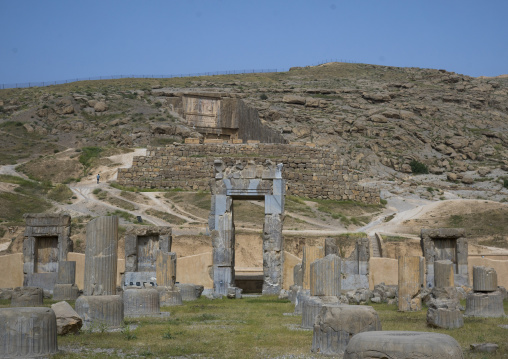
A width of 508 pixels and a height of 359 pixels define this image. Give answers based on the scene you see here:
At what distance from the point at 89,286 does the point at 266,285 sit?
1064 centimetres

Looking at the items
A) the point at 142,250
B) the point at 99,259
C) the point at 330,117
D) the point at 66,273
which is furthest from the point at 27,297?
the point at 330,117

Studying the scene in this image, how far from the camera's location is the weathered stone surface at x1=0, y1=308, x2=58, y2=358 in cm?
880

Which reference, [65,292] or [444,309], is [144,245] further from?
[444,309]

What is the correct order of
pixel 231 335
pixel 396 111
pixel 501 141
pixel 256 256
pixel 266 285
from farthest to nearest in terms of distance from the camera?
pixel 396 111 → pixel 501 141 → pixel 256 256 → pixel 266 285 → pixel 231 335

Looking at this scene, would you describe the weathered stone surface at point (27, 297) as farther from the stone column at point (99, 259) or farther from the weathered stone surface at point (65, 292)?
the stone column at point (99, 259)

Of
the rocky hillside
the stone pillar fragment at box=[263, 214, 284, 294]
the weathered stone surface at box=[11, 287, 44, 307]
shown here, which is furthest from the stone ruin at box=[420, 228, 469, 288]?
the rocky hillside

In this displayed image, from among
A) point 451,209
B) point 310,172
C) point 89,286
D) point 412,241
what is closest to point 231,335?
point 89,286

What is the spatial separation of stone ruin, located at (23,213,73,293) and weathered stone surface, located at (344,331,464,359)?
19.0 metres

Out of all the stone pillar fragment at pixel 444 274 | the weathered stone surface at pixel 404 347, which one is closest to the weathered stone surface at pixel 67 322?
the weathered stone surface at pixel 404 347

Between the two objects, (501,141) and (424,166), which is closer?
(424,166)

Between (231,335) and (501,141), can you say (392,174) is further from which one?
(231,335)

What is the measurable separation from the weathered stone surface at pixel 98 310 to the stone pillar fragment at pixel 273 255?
34.4ft

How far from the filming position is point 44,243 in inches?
984

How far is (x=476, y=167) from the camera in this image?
63.0 metres
